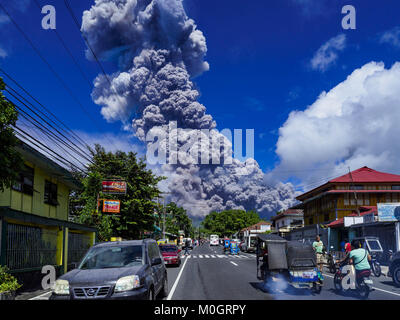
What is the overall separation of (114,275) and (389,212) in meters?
25.3

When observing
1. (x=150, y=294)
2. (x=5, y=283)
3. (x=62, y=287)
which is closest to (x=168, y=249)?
(x=5, y=283)

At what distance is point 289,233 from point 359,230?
1058 inches

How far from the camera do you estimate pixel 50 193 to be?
21.1 meters

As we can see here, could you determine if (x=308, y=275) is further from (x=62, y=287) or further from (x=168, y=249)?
(x=168, y=249)

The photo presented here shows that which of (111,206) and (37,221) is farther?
(111,206)

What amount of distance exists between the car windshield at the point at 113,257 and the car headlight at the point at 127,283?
37.6 inches

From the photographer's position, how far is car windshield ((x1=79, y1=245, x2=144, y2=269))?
335 inches

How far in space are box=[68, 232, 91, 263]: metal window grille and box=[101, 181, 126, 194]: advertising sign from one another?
18.6 feet

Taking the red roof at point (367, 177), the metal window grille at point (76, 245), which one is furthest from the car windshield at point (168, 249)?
the red roof at point (367, 177)

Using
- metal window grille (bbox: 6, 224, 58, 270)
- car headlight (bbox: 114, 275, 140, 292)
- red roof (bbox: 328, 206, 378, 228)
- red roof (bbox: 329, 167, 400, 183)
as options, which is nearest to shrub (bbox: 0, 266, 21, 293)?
metal window grille (bbox: 6, 224, 58, 270)

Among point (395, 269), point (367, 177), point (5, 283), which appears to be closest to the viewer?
point (5, 283)

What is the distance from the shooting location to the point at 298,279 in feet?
38.5

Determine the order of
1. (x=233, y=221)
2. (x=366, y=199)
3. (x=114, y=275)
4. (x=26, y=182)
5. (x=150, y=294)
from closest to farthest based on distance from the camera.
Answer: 1. (x=114, y=275)
2. (x=150, y=294)
3. (x=26, y=182)
4. (x=366, y=199)
5. (x=233, y=221)
